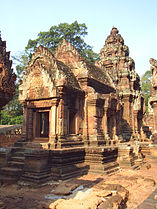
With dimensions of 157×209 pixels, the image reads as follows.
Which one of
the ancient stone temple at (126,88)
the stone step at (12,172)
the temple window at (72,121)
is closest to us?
the stone step at (12,172)

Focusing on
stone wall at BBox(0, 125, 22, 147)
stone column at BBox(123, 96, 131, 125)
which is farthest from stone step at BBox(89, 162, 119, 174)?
stone wall at BBox(0, 125, 22, 147)

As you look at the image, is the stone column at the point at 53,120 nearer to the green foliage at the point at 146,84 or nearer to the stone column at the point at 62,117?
the stone column at the point at 62,117

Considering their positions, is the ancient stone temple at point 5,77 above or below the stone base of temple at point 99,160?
above

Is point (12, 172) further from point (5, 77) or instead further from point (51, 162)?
point (5, 77)

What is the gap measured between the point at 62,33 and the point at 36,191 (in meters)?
23.9

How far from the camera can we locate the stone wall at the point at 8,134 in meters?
15.1

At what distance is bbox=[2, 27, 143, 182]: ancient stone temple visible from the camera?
8203 millimetres

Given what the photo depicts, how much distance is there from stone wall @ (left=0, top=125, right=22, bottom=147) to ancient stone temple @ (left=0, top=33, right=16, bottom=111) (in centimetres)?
1106

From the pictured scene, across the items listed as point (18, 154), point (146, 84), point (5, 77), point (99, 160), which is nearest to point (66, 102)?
point (99, 160)

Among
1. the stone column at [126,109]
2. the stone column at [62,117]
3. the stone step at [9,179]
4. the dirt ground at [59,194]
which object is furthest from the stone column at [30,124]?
the stone column at [126,109]

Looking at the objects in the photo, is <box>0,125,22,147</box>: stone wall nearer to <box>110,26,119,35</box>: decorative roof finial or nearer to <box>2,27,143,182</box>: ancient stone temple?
<box>2,27,143,182</box>: ancient stone temple

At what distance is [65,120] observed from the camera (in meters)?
9.45

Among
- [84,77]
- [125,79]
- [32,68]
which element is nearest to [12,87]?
[32,68]

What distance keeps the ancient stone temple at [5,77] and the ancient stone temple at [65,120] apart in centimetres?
344
